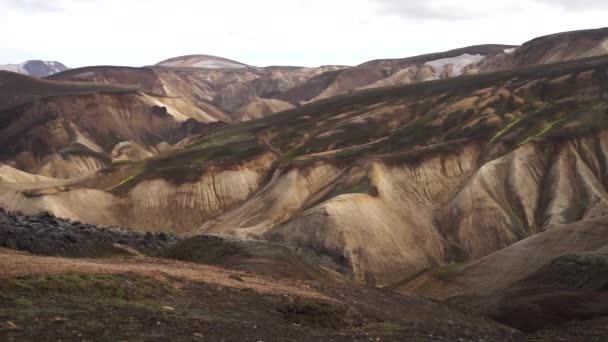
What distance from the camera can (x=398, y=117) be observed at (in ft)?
408

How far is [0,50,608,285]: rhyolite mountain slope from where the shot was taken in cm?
8100

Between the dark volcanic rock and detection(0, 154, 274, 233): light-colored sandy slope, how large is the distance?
44850mm

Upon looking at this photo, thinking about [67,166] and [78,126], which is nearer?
[67,166]

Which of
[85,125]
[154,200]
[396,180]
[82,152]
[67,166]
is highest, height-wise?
[85,125]

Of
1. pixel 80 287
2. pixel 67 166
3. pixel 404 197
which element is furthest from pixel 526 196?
pixel 67 166

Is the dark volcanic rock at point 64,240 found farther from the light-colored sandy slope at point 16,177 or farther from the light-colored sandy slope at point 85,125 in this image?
the light-colored sandy slope at point 85,125

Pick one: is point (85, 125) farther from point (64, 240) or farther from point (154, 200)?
point (64, 240)

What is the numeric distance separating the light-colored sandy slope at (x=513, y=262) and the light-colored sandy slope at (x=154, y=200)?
49.2 meters

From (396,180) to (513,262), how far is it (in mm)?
37051

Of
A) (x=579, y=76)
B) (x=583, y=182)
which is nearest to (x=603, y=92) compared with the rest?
(x=579, y=76)

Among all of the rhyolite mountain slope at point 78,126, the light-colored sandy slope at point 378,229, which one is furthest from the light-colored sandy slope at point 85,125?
the light-colored sandy slope at point 378,229

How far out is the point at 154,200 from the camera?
105 meters

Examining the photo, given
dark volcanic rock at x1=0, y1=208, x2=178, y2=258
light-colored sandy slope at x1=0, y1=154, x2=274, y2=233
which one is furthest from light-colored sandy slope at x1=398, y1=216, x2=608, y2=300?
light-colored sandy slope at x1=0, y1=154, x2=274, y2=233

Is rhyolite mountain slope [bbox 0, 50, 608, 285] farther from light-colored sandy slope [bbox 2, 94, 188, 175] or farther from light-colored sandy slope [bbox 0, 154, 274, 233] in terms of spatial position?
light-colored sandy slope [bbox 2, 94, 188, 175]
